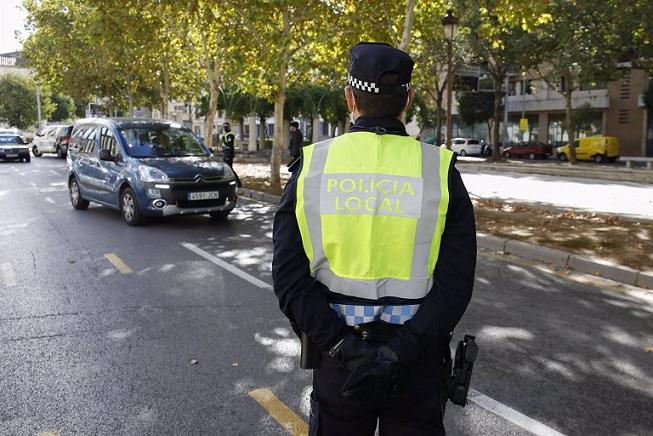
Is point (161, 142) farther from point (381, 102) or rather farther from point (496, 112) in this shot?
point (496, 112)

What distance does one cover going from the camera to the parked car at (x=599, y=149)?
40.9 meters

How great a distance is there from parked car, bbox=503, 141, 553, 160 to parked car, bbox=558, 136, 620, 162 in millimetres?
4557

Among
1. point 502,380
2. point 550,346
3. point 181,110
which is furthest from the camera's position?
point 181,110

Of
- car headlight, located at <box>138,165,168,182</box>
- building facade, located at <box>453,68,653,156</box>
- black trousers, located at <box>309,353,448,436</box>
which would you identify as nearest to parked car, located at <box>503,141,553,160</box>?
building facade, located at <box>453,68,653,156</box>

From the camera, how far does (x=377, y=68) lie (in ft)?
6.73

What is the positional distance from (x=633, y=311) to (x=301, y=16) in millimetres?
12590

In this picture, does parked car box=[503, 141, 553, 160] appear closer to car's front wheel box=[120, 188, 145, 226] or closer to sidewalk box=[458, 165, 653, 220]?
sidewalk box=[458, 165, 653, 220]

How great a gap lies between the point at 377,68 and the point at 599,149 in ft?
141

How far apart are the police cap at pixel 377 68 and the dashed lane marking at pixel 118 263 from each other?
5.98m

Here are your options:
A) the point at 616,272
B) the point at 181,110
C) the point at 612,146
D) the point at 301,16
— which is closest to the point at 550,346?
the point at 616,272

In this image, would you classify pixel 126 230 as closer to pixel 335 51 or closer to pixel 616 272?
pixel 616 272

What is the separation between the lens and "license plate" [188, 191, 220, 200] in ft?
35.4

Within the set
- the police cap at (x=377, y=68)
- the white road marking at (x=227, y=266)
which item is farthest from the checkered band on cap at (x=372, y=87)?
the white road marking at (x=227, y=266)

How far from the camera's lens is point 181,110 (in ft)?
304
